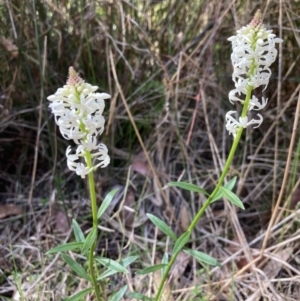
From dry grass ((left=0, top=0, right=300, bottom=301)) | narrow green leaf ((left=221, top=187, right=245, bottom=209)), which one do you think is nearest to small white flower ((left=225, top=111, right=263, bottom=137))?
narrow green leaf ((left=221, top=187, right=245, bottom=209))

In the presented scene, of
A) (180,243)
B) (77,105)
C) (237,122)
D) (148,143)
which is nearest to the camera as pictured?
(77,105)

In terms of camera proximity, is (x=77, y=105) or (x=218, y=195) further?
(x=218, y=195)

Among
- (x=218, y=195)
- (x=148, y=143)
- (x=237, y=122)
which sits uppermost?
(x=237, y=122)

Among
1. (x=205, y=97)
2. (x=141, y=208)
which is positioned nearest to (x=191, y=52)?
(x=205, y=97)

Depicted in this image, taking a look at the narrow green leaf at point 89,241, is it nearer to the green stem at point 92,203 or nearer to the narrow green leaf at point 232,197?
the green stem at point 92,203

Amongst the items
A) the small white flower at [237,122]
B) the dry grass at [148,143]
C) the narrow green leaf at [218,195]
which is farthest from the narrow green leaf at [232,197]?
the dry grass at [148,143]

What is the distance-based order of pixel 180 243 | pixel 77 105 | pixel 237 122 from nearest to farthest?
pixel 77 105, pixel 237 122, pixel 180 243

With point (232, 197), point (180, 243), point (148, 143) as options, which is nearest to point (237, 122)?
point (232, 197)

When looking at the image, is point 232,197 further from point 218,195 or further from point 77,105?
point 77,105
